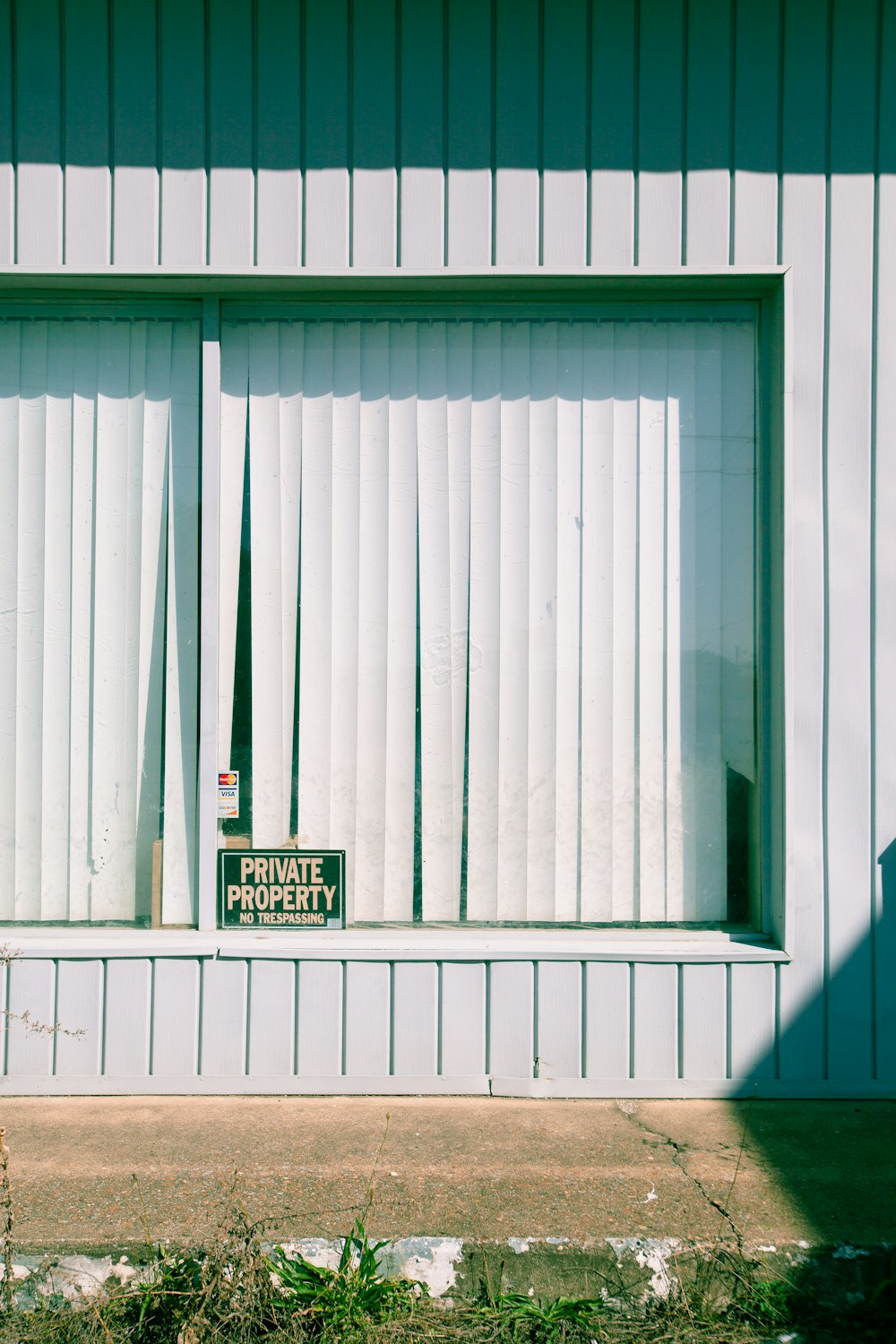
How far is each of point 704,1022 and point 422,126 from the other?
363 cm

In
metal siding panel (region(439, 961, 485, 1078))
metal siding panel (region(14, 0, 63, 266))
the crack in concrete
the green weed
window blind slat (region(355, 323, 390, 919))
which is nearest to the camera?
the green weed

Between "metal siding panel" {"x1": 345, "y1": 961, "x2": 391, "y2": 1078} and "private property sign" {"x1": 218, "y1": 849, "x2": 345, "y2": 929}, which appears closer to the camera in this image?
"metal siding panel" {"x1": 345, "y1": 961, "x2": 391, "y2": 1078}

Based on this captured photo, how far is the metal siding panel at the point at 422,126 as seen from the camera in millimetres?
3877

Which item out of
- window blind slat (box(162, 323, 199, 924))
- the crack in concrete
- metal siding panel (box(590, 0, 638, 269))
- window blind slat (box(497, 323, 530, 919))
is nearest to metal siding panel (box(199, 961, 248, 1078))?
window blind slat (box(162, 323, 199, 924))

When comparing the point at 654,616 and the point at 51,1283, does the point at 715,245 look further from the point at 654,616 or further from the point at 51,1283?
the point at 51,1283

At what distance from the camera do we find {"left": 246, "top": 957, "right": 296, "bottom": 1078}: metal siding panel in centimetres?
382

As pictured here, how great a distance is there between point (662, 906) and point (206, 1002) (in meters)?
1.83

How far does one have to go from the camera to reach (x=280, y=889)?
→ 4.02 m

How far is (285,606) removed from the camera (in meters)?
4.08

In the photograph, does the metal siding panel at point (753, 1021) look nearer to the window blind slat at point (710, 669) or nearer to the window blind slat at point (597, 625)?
the window blind slat at point (710, 669)

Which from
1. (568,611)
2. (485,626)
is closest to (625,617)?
(568,611)

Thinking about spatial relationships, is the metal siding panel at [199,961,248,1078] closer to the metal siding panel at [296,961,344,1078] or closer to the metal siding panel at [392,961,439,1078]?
the metal siding panel at [296,961,344,1078]

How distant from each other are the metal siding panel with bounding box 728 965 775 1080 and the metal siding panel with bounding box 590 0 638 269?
2.91 meters

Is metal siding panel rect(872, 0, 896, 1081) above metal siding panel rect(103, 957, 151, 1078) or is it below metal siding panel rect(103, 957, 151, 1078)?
above
